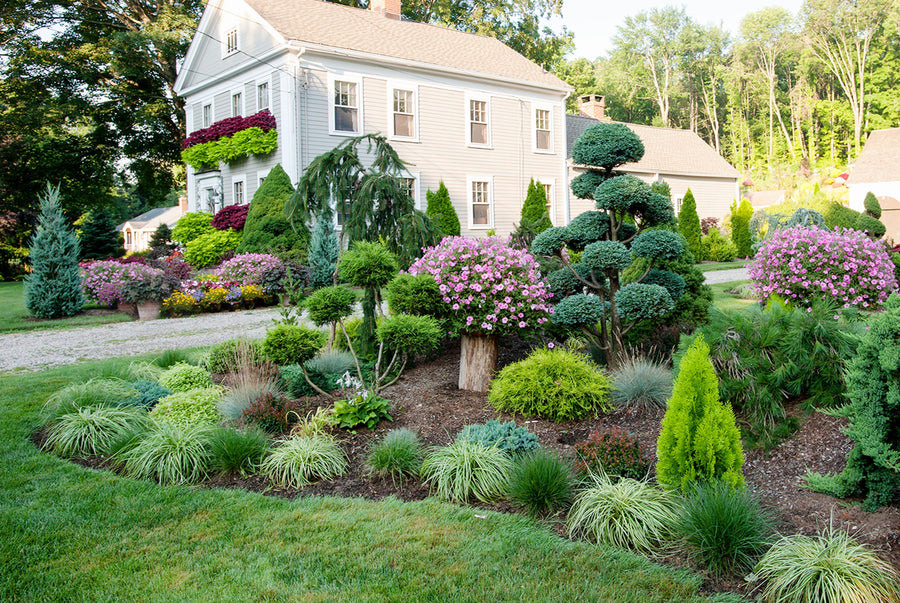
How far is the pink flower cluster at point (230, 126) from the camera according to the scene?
18078 millimetres

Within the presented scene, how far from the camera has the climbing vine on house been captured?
59.1 feet

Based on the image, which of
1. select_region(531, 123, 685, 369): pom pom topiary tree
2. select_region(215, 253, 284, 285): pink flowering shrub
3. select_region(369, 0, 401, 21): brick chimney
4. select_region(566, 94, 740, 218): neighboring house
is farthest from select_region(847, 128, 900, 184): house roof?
select_region(531, 123, 685, 369): pom pom topiary tree

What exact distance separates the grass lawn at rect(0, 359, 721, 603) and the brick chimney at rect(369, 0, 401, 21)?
21221mm

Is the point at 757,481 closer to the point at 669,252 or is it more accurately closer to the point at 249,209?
the point at 669,252

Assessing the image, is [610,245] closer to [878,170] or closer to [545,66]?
[545,66]

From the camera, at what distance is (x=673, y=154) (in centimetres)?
3102

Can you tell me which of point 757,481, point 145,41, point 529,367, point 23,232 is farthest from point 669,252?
point 23,232

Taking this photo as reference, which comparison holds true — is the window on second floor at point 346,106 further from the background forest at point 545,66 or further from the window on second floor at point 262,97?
the background forest at point 545,66

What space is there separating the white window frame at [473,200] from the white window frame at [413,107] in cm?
237

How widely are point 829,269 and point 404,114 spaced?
47.5 ft

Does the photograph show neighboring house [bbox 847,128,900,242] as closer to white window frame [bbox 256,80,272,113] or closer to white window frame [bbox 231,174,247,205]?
white window frame [bbox 256,80,272,113]

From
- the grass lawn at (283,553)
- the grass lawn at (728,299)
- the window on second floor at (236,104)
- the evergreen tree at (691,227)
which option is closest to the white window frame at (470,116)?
the window on second floor at (236,104)

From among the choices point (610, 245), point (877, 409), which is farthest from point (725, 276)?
point (877, 409)

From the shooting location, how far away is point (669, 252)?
604 centimetres
